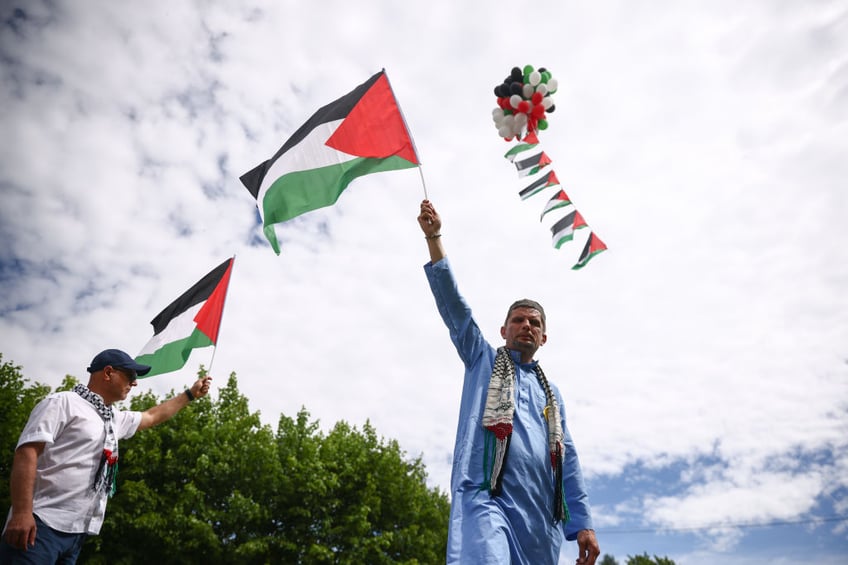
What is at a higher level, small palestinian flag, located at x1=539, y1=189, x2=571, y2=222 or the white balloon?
the white balloon

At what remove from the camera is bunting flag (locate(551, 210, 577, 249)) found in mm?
6984

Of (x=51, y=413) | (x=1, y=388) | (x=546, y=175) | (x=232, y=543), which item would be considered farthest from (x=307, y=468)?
(x=51, y=413)

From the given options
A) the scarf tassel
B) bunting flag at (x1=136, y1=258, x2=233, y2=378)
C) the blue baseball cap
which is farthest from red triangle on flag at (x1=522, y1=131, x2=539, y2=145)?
the scarf tassel

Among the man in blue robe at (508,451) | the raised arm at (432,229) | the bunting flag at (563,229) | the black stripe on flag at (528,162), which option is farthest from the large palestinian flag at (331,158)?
the bunting flag at (563,229)

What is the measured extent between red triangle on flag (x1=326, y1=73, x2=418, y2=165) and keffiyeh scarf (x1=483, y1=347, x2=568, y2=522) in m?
2.20

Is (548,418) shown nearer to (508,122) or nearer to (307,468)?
(508,122)

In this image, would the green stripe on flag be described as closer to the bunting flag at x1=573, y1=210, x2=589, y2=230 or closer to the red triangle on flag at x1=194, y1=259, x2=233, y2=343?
the red triangle on flag at x1=194, y1=259, x2=233, y2=343

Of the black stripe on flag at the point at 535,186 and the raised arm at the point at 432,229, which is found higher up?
the black stripe on flag at the point at 535,186

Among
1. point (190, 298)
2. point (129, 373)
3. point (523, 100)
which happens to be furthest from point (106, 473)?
point (523, 100)

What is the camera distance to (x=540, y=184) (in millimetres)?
6742

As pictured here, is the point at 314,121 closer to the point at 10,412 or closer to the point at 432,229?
the point at 432,229

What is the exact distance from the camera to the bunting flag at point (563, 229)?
698 cm

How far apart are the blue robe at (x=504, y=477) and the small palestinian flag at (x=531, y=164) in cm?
356

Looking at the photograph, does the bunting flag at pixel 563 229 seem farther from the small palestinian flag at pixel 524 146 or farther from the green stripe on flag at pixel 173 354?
the green stripe on flag at pixel 173 354
